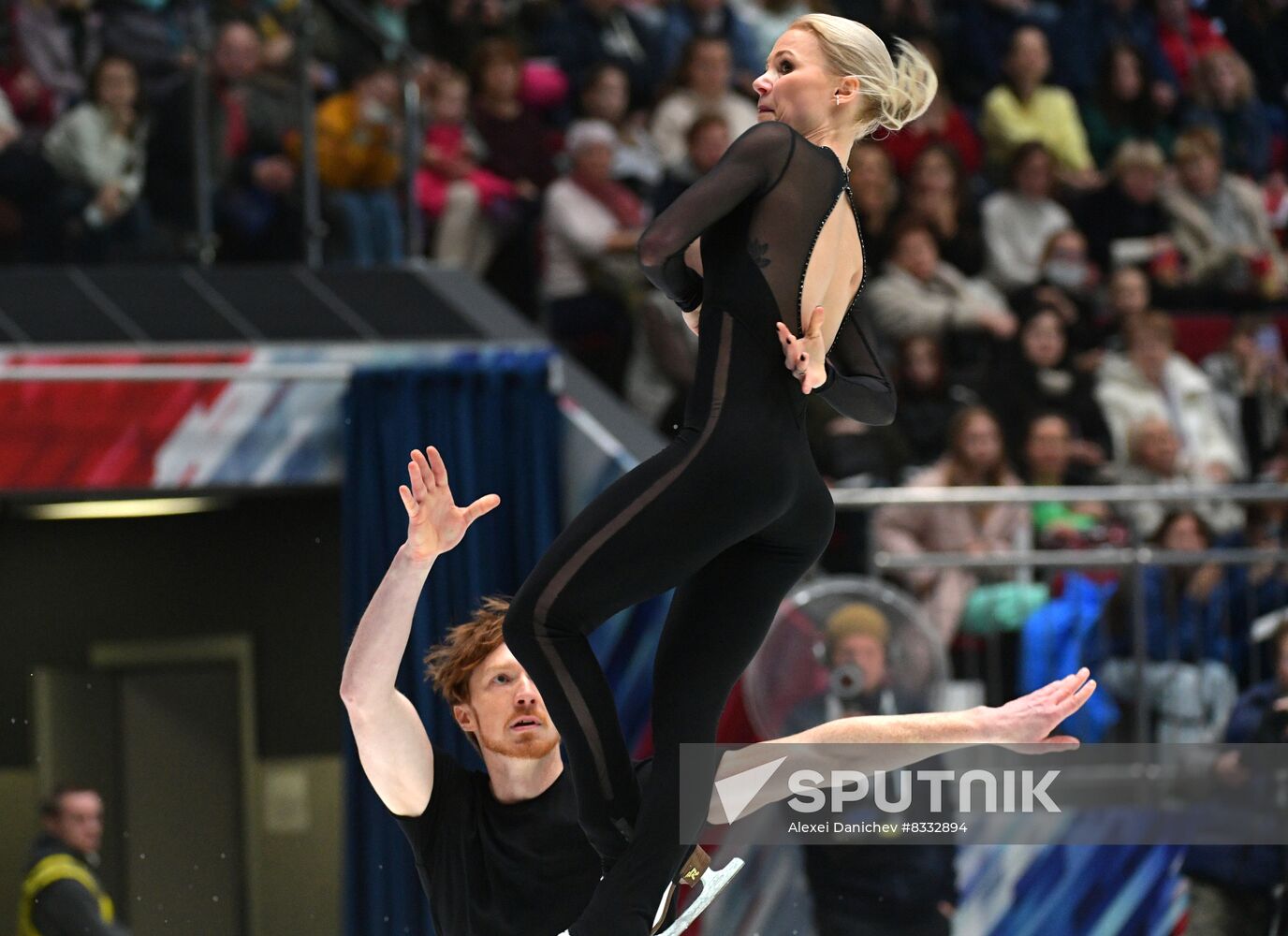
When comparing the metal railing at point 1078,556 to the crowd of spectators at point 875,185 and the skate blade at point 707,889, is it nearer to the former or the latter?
the crowd of spectators at point 875,185

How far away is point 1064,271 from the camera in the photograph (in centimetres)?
776

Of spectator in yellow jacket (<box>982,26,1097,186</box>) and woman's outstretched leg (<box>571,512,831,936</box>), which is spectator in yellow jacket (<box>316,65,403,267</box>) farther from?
woman's outstretched leg (<box>571,512,831,936</box>)

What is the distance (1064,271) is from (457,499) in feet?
10.5

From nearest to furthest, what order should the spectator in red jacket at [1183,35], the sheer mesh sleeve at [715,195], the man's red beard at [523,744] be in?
the sheer mesh sleeve at [715,195] → the man's red beard at [523,744] → the spectator in red jacket at [1183,35]

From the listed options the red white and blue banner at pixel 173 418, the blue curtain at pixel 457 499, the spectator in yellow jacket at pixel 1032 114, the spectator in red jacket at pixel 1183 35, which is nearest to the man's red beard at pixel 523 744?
the blue curtain at pixel 457 499

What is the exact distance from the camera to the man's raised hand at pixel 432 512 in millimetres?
3059

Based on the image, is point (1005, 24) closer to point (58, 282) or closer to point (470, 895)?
point (58, 282)

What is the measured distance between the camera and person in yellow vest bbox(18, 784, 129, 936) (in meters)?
5.34

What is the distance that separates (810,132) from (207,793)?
382 centimetres

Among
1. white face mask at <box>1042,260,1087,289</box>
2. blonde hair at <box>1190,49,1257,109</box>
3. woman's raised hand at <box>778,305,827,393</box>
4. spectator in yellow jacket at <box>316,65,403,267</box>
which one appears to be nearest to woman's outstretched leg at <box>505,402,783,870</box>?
woman's raised hand at <box>778,305,827,393</box>

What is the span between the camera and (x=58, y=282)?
580 cm

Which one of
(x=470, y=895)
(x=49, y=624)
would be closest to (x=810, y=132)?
(x=470, y=895)

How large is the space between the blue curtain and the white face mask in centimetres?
284

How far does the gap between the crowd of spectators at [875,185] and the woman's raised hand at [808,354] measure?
293cm
